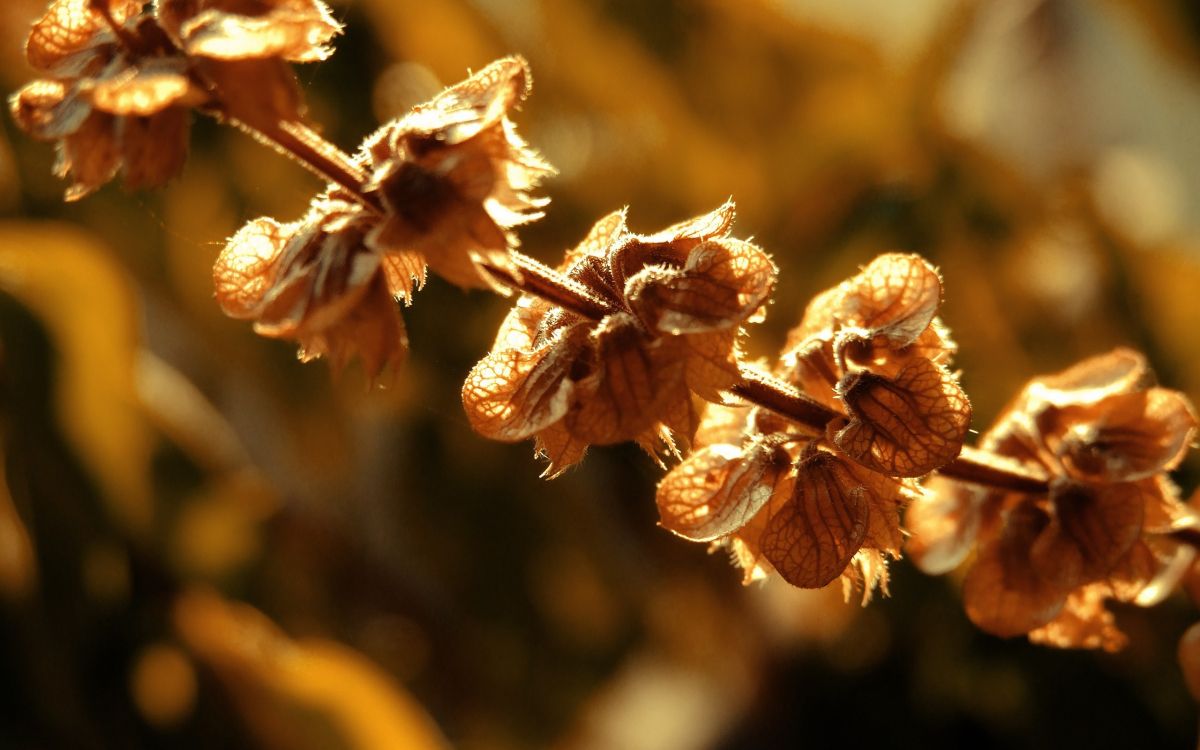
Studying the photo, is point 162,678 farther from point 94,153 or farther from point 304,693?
point 94,153

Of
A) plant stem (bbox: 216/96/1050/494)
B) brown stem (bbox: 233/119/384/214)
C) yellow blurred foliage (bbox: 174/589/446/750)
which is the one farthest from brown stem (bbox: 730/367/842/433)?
yellow blurred foliage (bbox: 174/589/446/750)

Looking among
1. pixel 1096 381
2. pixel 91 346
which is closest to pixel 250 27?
pixel 1096 381

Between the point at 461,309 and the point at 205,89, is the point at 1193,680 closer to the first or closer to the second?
the point at 205,89

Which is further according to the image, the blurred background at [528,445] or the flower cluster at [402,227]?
the blurred background at [528,445]

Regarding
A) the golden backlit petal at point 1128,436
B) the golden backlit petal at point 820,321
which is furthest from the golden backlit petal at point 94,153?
the golden backlit petal at point 1128,436

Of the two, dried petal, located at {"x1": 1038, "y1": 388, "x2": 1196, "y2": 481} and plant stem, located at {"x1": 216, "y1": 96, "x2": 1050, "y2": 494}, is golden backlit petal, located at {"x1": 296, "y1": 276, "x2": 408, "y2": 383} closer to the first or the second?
plant stem, located at {"x1": 216, "y1": 96, "x2": 1050, "y2": 494}

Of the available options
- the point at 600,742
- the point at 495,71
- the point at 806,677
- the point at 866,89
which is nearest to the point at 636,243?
the point at 495,71

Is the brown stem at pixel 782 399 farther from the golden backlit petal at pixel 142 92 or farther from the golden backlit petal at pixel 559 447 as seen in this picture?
the golden backlit petal at pixel 142 92
